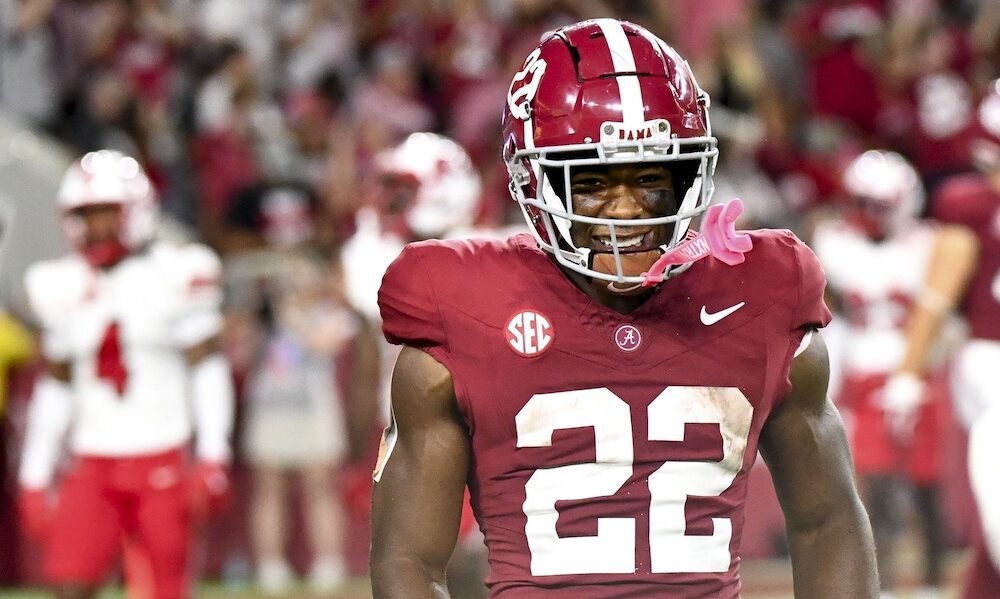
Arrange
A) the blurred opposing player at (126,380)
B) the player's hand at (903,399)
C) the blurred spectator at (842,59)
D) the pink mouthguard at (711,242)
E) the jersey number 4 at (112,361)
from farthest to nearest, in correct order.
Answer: the blurred spectator at (842,59), the player's hand at (903,399), the jersey number 4 at (112,361), the blurred opposing player at (126,380), the pink mouthguard at (711,242)

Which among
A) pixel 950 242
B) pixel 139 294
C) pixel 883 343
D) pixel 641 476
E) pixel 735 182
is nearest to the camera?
pixel 641 476

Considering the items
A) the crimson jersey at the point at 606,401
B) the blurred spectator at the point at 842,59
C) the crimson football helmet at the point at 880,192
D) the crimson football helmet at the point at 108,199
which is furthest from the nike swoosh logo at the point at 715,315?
the blurred spectator at the point at 842,59

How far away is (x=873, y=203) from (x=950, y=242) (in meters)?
1.66

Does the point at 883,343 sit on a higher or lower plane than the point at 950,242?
lower

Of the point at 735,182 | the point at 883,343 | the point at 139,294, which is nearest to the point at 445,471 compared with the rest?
the point at 139,294

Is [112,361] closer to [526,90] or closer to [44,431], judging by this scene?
[44,431]

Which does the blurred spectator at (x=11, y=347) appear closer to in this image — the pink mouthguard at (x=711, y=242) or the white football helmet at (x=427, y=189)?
the white football helmet at (x=427, y=189)

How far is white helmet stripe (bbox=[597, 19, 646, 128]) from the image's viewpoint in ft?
7.47

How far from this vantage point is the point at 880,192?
746 cm

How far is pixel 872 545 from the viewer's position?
2436mm

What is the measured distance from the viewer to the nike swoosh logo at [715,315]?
235 cm

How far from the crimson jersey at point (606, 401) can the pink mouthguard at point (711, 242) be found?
144 millimetres

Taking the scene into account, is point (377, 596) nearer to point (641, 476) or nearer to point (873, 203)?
point (641, 476)

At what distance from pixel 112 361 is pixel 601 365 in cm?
335
